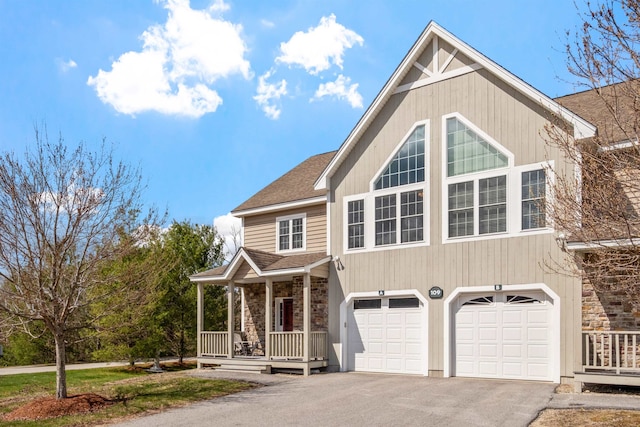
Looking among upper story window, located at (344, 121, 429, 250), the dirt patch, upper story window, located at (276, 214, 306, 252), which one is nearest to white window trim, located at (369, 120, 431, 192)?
upper story window, located at (344, 121, 429, 250)

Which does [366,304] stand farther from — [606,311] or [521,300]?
[606,311]

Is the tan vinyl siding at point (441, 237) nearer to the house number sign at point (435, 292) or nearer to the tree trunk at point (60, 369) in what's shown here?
the house number sign at point (435, 292)

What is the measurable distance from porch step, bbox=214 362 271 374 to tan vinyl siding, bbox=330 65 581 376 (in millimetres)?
2308

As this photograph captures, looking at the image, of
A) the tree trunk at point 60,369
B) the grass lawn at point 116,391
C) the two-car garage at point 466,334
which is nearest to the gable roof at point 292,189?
the two-car garage at point 466,334

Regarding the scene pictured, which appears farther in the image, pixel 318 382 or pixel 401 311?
pixel 401 311

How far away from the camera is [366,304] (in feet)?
58.8

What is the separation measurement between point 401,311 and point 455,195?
372 cm

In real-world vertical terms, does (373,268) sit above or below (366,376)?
above

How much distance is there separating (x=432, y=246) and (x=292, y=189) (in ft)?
21.6

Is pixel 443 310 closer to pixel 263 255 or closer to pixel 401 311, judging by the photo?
pixel 401 311

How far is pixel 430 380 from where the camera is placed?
15344mm

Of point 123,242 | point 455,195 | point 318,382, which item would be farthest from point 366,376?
point 123,242

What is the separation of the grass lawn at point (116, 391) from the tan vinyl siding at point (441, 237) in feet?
15.9

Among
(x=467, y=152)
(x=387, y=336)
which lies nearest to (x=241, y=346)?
(x=387, y=336)
